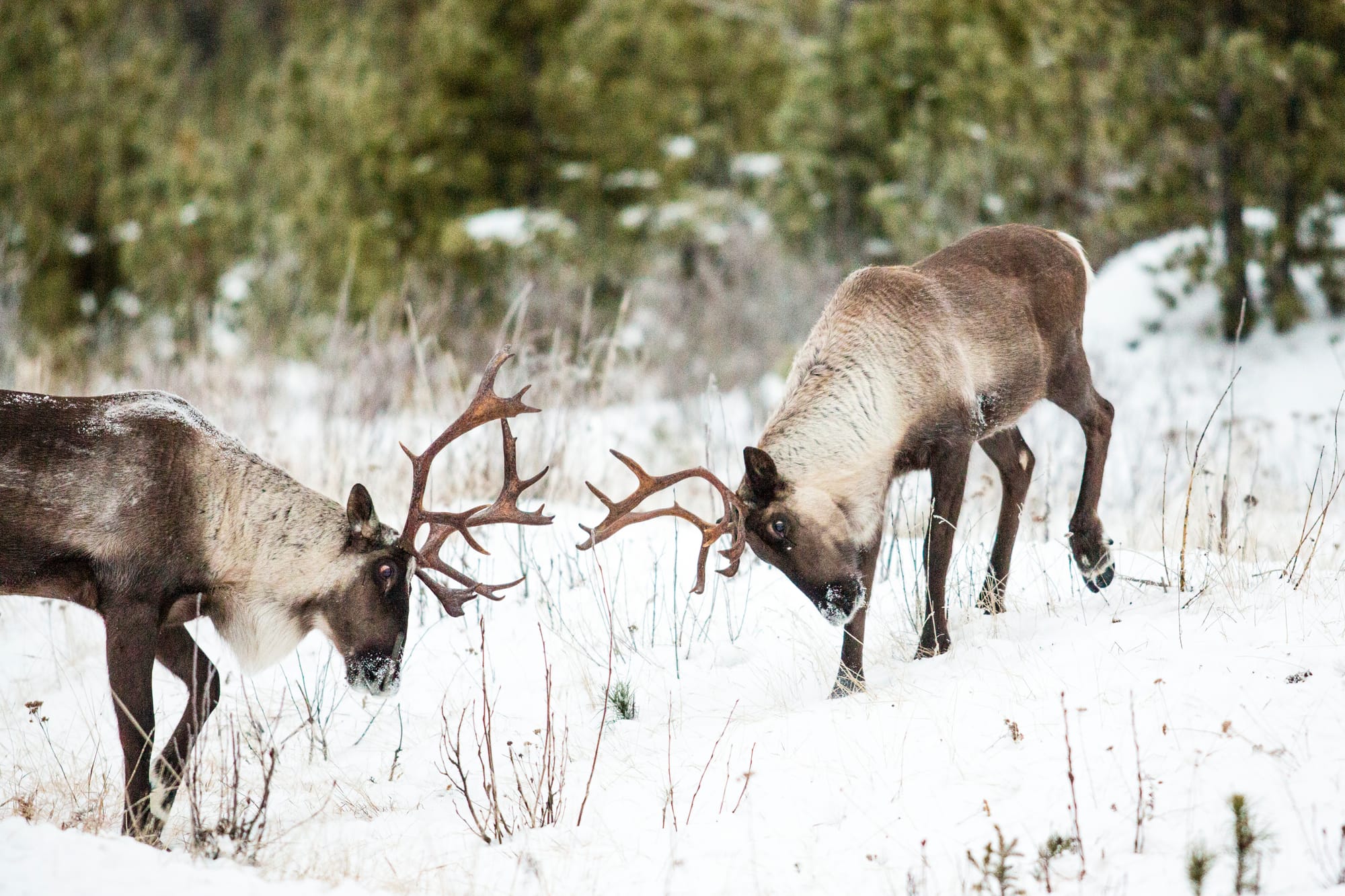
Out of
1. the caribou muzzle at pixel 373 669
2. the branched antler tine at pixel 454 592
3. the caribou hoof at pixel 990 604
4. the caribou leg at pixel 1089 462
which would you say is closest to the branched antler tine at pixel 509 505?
the branched antler tine at pixel 454 592

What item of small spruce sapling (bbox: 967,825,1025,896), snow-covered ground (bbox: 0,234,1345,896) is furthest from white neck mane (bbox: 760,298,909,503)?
small spruce sapling (bbox: 967,825,1025,896)

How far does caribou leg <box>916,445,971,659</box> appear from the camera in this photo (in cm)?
517

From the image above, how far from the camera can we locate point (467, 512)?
495 cm

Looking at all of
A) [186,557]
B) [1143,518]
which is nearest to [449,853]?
[186,557]

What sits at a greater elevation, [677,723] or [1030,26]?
[1030,26]

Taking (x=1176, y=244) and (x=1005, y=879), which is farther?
(x=1176, y=244)

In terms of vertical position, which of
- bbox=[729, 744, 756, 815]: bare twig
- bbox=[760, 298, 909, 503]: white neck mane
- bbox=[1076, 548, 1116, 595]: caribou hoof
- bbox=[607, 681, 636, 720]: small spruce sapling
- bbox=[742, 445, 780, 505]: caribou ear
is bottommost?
bbox=[729, 744, 756, 815]: bare twig

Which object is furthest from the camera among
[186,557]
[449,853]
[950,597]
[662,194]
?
[662,194]

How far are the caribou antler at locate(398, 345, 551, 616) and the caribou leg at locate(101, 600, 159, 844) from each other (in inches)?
38.8

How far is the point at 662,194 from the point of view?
51.8 feet

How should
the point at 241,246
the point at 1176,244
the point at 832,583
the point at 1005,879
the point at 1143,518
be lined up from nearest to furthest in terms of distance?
the point at 1005,879 < the point at 832,583 < the point at 1143,518 < the point at 1176,244 < the point at 241,246

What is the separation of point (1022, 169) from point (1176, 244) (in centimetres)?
195

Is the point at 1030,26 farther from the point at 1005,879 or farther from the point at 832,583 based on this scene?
the point at 1005,879

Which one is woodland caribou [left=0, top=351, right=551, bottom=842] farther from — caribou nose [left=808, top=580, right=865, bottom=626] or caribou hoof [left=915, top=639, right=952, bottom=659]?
caribou hoof [left=915, top=639, right=952, bottom=659]
